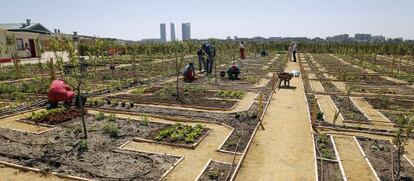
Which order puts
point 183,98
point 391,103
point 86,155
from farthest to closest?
point 183,98 → point 391,103 → point 86,155

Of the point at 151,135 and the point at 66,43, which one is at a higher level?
the point at 66,43

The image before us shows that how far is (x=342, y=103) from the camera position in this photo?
13508 mm

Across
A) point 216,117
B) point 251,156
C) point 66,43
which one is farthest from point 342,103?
point 66,43

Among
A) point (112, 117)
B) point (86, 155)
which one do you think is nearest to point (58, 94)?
point (112, 117)

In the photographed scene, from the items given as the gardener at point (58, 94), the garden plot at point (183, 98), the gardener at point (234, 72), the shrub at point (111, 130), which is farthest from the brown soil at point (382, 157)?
the gardener at point (234, 72)

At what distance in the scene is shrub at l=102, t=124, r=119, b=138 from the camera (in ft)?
31.5

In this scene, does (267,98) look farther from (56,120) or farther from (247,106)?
(56,120)

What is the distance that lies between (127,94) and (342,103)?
9.51m

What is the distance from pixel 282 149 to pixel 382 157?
2389mm

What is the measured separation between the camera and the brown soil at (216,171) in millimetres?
7018

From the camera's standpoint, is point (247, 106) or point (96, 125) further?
point (247, 106)

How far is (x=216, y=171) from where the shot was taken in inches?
287

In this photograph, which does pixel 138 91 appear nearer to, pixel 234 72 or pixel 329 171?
pixel 234 72

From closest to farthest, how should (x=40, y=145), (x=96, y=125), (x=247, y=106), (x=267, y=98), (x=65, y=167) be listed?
1. (x=65, y=167)
2. (x=40, y=145)
3. (x=96, y=125)
4. (x=247, y=106)
5. (x=267, y=98)
